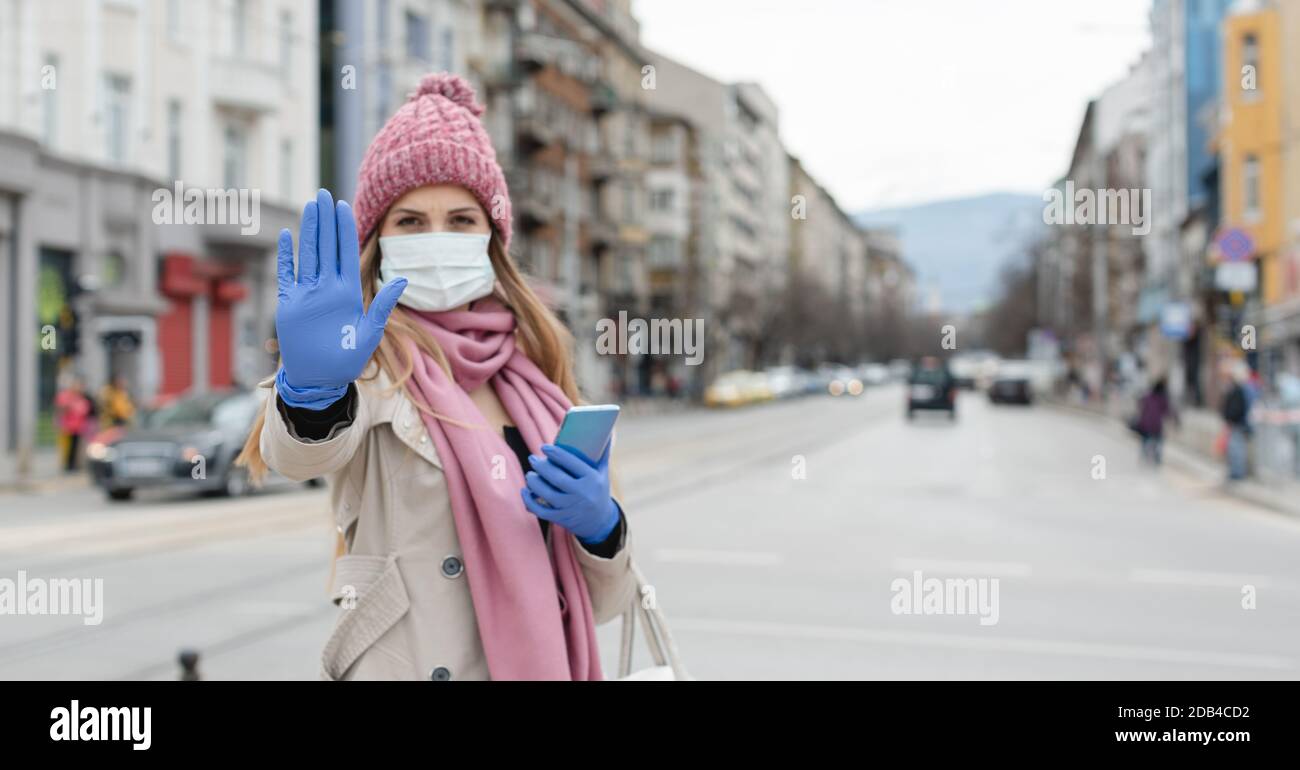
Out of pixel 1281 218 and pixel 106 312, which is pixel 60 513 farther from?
pixel 1281 218

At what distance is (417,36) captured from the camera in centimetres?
3803

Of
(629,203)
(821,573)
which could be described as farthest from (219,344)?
(629,203)

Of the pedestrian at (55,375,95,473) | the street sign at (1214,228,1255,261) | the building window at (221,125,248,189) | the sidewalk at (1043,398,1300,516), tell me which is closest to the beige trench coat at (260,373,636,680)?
the sidewalk at (1043,398,1300,516)

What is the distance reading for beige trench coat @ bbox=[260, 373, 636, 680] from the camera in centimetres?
220

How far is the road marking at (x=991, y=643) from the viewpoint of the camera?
6.76 metres

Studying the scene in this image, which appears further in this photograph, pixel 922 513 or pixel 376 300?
pixel 922 513

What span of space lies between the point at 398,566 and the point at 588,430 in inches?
16.6

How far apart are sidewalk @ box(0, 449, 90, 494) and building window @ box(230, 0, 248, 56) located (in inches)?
438

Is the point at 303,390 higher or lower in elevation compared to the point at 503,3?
lower

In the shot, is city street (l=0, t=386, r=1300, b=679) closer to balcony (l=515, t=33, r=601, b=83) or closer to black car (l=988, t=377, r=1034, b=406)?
balcony (l=515, t=33, r=601, b=83)

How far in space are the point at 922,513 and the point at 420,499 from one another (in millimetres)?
12787

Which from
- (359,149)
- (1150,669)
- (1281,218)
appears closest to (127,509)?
(1150,669)

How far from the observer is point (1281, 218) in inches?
1315

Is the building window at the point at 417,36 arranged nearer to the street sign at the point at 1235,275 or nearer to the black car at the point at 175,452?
the black car at the point at 175,452
